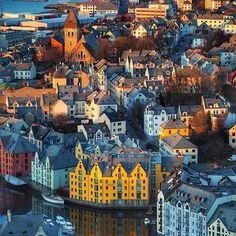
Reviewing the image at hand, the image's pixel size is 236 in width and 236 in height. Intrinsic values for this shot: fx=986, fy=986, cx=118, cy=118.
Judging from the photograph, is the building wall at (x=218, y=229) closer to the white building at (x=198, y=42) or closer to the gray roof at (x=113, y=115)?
the gray roof at (x=113, y=115)

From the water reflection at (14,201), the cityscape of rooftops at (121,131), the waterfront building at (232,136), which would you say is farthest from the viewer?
the waterfront building at (232,136)

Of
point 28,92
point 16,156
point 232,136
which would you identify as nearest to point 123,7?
point 28,92

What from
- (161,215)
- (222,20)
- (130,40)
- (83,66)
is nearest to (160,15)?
(222,20)

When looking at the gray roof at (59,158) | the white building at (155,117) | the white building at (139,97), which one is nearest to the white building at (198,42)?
the white building at (139,97)

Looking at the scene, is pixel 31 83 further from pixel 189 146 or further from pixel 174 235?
pixel 174 235

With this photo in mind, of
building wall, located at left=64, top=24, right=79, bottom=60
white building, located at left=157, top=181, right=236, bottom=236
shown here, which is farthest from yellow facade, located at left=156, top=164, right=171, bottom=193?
building wall, located at left=64, top=24, right=79, bottom=60

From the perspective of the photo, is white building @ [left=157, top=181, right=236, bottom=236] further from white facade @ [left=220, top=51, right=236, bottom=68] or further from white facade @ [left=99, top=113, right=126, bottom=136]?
white facade @ [left=220, top=51, right=236, bottom=68]
